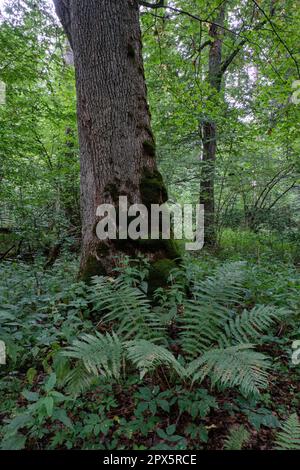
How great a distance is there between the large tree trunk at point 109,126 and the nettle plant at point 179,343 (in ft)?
1.74

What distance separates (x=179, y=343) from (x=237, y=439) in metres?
0.75

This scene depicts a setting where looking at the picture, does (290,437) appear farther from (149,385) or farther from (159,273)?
(159,273)

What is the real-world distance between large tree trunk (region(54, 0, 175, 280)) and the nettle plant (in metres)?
0.53

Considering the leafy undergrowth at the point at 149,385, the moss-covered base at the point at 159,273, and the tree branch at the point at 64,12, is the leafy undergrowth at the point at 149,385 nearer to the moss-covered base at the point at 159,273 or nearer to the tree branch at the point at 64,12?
the moss-covered base at the point at 159,273

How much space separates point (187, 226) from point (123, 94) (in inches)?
166

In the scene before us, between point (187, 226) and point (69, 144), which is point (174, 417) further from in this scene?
point (69, 144)

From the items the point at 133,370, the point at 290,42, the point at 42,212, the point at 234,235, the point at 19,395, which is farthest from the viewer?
the point at 234,235

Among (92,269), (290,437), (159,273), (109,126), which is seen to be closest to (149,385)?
(290,437)

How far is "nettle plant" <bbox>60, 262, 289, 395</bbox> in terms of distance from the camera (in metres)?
1.50

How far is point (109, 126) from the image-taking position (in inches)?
110

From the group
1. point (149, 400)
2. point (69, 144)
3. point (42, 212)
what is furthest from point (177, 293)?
point (69, 144)

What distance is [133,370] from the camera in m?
1.99

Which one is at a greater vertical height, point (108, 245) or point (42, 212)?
point (42, 212)

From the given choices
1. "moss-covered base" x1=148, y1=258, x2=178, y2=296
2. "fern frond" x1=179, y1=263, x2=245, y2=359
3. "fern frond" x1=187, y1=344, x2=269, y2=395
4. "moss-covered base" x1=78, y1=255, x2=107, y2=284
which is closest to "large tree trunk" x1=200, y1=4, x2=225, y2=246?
"moss-covered base" x1=148, y1=258, x2=178, y2=296
